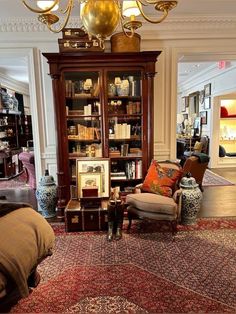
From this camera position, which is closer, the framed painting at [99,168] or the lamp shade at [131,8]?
the lamp shade at [131,8]

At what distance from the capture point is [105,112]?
145 inches

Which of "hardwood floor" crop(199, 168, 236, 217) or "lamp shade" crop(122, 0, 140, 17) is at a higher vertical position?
"lamp shade" crop(122, 0, 140, 17)

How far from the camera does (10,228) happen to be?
1.79 metres

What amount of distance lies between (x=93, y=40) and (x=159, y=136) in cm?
173

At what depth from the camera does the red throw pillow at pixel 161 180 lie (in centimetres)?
340

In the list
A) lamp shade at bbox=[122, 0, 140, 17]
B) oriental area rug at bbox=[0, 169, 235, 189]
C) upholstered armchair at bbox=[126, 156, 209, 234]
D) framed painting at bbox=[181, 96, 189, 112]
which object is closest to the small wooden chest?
upholstered armchair at bbox=[126, 156, 209, 234]

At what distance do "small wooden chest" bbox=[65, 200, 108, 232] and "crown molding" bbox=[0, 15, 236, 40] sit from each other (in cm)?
264

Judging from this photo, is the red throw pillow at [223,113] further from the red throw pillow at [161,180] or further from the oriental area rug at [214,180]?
the red throw pillow at [161,180]

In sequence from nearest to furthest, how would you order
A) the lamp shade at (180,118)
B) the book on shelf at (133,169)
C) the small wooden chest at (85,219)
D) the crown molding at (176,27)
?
the small wooden chest at (85,219) < the crown molding at (176,27) < the book on shelf at (133,169) < the lamp shade at (180,118)

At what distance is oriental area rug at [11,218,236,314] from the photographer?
79.0 inches

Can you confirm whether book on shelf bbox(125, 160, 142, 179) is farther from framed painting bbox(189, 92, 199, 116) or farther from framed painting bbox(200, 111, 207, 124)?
framed painting bbox(189, 92, 199, 116)

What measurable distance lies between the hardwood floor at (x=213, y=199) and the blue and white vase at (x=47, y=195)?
0.66m

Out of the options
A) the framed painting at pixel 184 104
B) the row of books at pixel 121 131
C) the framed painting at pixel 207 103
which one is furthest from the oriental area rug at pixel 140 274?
the framed painting at pixel 184 104

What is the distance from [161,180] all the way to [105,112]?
1249mm
